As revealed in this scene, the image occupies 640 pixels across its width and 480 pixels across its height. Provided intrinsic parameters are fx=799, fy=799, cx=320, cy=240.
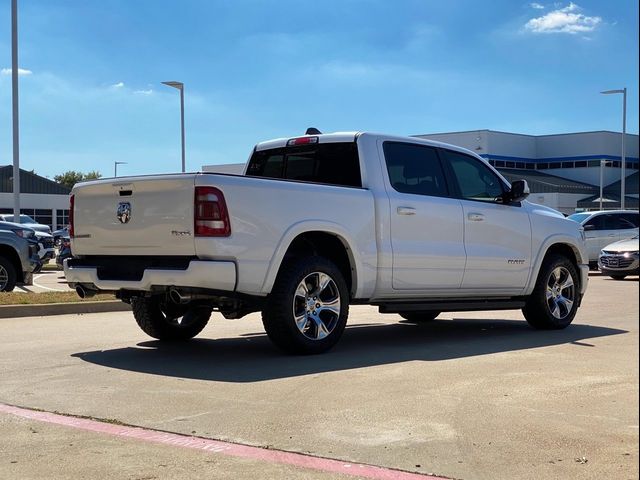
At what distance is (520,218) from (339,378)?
12.5ft

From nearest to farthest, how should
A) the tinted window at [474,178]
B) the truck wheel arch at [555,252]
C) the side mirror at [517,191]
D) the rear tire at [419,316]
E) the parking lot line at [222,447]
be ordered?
the parking lot line at [222,447], the tinted window at [474,178], the side mirror at [517,191], the truck wheel arch at [555,252], the rear tire at [419,316]

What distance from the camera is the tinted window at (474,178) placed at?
8633 mm

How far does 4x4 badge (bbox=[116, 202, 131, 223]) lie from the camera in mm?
6960

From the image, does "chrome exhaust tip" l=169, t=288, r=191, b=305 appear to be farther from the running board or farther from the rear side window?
the running board

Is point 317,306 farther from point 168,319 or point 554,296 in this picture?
point 554,296

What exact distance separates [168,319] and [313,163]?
2.21 meters

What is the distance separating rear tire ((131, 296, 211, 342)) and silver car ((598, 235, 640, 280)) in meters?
13.9

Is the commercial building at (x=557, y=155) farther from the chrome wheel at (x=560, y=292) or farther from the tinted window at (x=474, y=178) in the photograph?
the tinted window at (x=474, y=178)

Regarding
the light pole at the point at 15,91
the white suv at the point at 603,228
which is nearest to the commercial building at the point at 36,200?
the light pole at the point at 15,91

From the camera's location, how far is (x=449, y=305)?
826 centimetres

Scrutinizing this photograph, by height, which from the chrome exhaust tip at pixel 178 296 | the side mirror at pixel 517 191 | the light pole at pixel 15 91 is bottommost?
the chrome exhaust tip at pixel 178 296

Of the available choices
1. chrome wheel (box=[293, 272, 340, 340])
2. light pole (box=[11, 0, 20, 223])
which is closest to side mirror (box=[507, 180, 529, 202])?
chrome wheel (box=[293, 272, 340, 340])

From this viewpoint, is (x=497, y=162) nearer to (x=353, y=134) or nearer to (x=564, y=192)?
(x=564, y=192)

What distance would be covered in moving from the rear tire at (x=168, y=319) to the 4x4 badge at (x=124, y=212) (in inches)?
45.0
